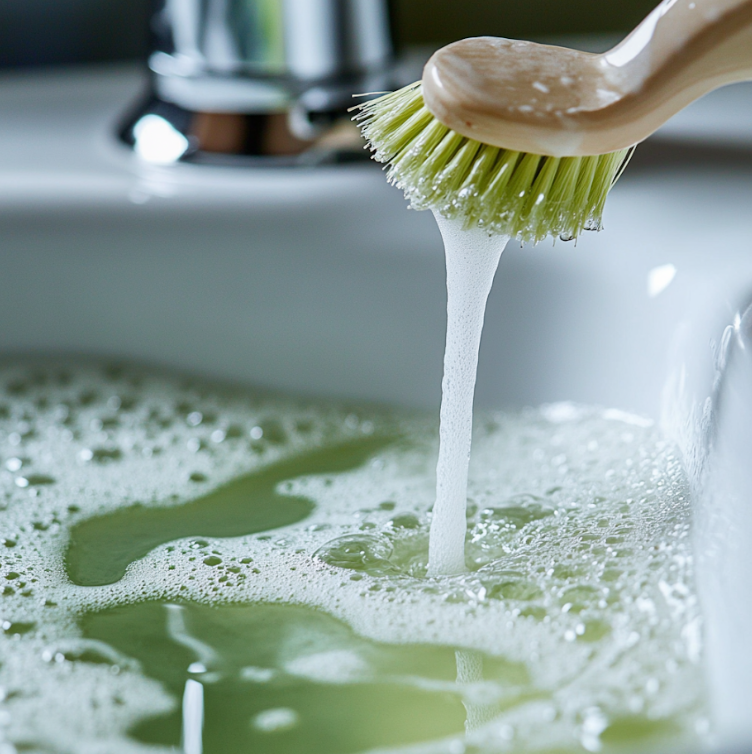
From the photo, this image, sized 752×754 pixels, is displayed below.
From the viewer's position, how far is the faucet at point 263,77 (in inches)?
25.4

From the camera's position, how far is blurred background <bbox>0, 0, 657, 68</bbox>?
0.86 m

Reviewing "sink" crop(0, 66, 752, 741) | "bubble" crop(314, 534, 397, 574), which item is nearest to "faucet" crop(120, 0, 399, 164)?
"sink" crop(0, 66, 752, 741)

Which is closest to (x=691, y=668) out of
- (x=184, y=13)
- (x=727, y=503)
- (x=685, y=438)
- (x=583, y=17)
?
(x=727, y=503)

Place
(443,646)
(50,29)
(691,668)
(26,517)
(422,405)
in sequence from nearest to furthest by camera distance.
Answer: (691,668)
(443,646)
(26,517)
(422,405)
(50,29)

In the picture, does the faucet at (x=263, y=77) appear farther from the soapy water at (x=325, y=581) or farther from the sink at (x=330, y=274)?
the soapy water at (x=325, y=581)

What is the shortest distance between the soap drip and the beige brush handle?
0.05 metres

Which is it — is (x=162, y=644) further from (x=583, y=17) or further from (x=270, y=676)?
(x=583, y=17)

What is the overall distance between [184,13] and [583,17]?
1.38 ft

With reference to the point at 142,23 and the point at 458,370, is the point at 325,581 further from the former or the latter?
the point at 142,23

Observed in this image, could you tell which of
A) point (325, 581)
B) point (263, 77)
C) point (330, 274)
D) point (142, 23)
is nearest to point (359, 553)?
point (325, 581)

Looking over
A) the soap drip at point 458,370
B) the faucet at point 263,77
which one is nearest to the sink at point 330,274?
the faucet at point 263,77

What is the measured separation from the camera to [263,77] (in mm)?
648

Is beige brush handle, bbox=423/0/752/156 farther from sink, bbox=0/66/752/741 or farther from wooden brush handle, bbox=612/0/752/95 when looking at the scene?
sink, bbox=0/66/752/741

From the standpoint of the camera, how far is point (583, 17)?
0.92 metres
